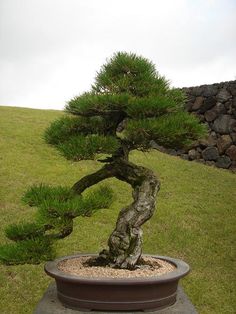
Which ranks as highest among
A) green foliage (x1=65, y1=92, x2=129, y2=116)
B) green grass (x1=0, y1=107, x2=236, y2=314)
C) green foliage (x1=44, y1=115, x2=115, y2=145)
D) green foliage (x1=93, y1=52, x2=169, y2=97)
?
green foliage (x1=93, y1=52, x2=169, y2=97)

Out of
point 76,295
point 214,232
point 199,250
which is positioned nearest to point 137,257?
point 76,295

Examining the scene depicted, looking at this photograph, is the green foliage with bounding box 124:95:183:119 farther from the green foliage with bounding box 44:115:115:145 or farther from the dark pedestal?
the dark pedestal

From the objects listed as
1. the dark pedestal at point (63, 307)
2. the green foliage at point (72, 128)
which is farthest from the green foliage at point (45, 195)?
the dark pedestal at point (63, 307)

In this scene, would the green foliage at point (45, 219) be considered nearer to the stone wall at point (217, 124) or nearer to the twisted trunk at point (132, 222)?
the twisted trunk at point (132, 222)

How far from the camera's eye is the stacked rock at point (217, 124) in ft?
30.6

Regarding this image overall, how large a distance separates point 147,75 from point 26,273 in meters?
2.77

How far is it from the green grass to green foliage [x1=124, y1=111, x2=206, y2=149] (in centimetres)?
67

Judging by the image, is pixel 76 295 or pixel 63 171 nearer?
pixel 76 295

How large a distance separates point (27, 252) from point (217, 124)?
24.7 ft

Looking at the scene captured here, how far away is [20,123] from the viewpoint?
10.5 m

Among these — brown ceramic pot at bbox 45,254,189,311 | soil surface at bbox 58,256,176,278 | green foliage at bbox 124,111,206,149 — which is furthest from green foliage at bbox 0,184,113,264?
green foliage at bbox 124,111,206,149

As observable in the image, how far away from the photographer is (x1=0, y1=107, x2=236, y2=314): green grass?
4520mm

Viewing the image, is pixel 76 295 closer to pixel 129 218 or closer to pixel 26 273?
pixel 129 218

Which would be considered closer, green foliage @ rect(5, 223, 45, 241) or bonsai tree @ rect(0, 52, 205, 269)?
bonsai tree @ rect(0, 52, 205, 269)
